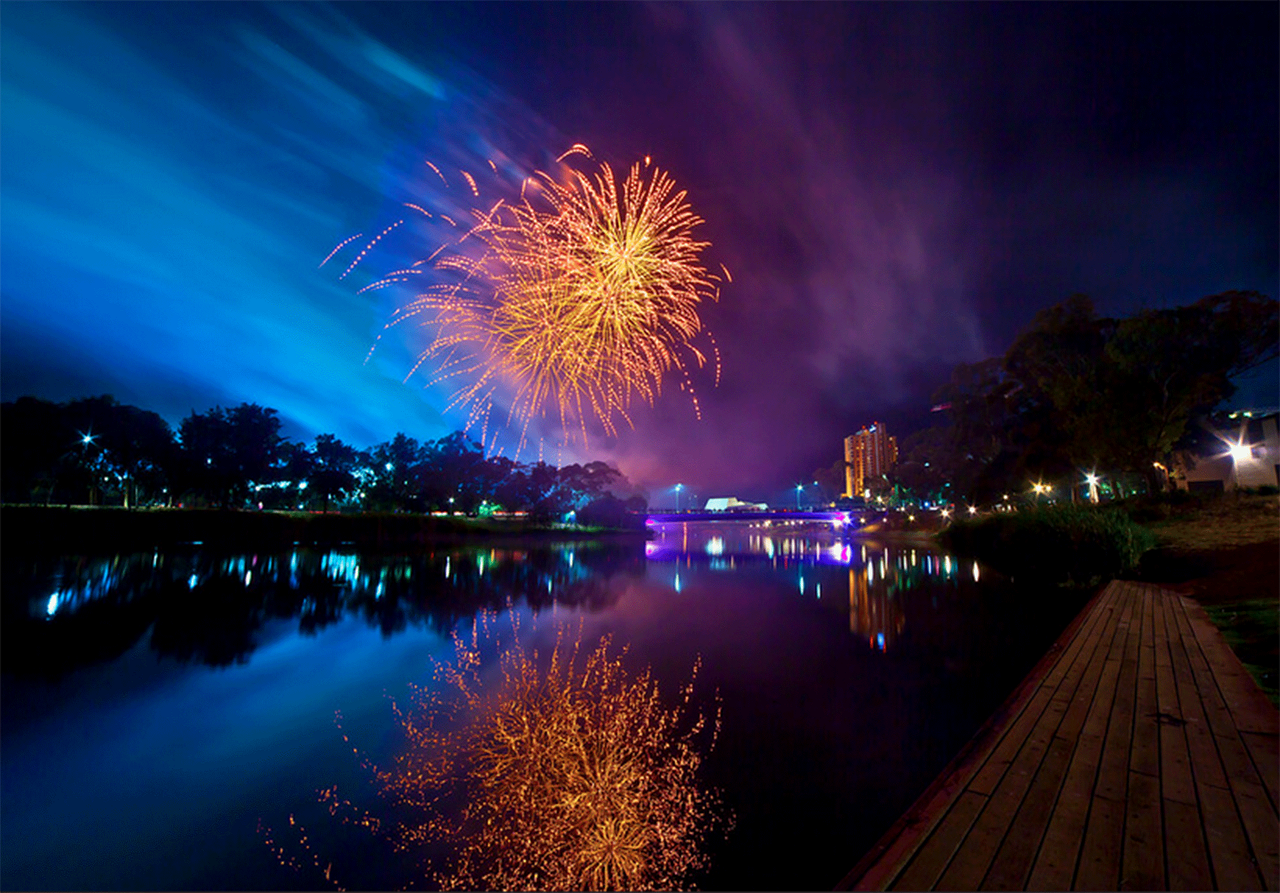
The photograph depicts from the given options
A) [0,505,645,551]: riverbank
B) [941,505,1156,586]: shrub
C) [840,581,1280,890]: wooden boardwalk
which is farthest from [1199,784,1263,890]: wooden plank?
[0,505,645,551]: riverbank

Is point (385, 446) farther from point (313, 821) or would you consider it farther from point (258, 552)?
point (313, 821)

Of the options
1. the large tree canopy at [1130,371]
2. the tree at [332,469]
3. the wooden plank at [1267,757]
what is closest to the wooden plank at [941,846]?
the wooden plank at [1267,757]

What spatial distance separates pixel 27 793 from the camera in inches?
256

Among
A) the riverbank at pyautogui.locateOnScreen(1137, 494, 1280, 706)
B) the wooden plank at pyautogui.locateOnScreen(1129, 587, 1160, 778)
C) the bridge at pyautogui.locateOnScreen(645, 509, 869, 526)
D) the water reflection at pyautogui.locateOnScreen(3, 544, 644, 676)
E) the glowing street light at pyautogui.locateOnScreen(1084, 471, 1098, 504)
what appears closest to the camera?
the wooden plank at pyautogui.locateOnScreen(1129, 587, 1160, 778)

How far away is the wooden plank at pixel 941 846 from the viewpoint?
337 centimetres

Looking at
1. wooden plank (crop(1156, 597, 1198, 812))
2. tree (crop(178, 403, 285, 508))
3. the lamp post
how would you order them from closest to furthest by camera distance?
1. wooden plank (crop(1156, 597, 1198, 812))
2. the lamp post
3. tree (crop(178, 403, 285, 508))

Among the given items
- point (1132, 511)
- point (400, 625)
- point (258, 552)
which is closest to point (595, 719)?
point (400, 625)

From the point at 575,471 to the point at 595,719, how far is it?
96743 mm

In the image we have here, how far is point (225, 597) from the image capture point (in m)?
20.8

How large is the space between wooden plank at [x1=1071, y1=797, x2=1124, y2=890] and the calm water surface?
6.81ft

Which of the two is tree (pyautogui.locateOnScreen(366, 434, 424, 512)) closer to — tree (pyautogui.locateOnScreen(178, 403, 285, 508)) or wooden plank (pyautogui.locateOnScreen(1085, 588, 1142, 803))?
tree (pyautogui.locateOnScreen(178, 403, 285, 508))

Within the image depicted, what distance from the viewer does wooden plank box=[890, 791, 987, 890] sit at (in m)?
3.37

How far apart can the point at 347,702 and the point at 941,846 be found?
10093 mm

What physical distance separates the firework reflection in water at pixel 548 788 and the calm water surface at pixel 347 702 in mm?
350
